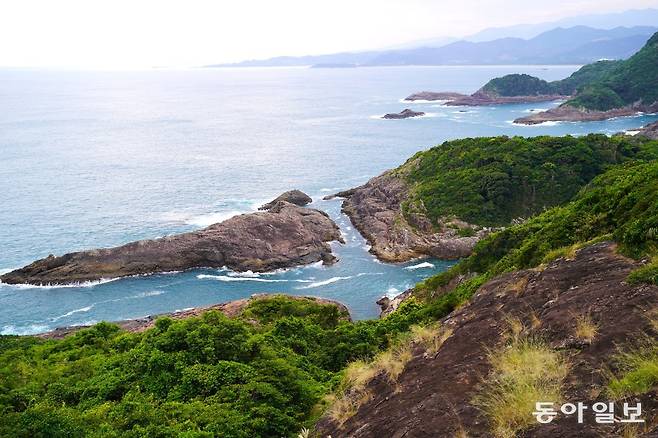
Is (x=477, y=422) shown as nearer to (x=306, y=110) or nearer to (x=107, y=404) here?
(x=107, y=404)

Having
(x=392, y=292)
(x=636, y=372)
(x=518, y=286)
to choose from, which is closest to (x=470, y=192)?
(x=392, y=292)

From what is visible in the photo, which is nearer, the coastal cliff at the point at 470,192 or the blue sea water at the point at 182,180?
the blue sea water at the point at 182,180

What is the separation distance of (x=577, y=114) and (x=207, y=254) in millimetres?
132519

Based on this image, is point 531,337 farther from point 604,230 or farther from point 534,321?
point 604,230

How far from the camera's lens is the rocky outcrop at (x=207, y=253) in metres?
56.5

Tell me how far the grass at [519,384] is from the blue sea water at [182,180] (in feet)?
119

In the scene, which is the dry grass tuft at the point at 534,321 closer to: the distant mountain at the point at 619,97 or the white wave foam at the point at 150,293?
the white wave foam at the point at 150,293

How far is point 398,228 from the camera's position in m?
65.2

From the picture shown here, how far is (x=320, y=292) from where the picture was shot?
5262 cm

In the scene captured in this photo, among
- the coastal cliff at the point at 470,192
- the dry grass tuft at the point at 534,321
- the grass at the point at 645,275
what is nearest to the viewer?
the grass at the point at 645,275

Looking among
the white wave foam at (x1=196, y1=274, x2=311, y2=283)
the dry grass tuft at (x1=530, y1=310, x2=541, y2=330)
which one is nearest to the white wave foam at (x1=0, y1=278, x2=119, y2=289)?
the white wave foam at (x1=196, y1=274, x2=311, y2=283)

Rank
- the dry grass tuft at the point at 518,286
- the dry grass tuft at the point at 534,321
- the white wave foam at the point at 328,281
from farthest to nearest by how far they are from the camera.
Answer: the white wave foam at the point at 328,281, the dry grass tuft at the point at 518,286, the dry grass tuft at the point at 534,321

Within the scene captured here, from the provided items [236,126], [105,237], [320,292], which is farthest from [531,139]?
[236,126]

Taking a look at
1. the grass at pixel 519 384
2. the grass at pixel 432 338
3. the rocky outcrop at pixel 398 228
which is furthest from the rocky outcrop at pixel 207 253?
the grass at pixel 519 384
